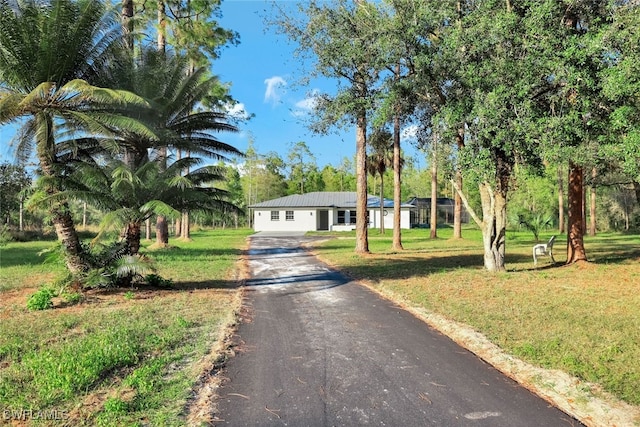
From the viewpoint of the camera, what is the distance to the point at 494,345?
520cm

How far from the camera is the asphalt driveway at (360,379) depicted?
3416 mm

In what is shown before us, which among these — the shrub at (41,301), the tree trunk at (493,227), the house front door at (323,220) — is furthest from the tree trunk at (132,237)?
the house front door at (323,220)

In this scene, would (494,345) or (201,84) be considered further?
(201,84)

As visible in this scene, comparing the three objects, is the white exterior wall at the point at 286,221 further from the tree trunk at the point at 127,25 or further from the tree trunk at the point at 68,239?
the tree trunk at the point at 68,239

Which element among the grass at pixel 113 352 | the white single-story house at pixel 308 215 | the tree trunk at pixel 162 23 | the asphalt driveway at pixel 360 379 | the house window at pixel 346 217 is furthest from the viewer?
the house window at pixel 346 217

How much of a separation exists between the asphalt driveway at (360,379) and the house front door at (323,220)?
3426 cm

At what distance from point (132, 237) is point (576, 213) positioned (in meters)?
12.2

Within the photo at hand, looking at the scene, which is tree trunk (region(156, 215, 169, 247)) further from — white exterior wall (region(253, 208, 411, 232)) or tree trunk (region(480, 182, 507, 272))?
white exterior wall (region(253, 208, 411, 232))

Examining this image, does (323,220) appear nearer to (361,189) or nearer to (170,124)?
(361,189)

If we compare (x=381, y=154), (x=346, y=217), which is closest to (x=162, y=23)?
(x=381, y=154)

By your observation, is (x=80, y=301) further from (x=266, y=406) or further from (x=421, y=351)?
(x=421, y=351)

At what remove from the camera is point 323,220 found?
41.8 meters

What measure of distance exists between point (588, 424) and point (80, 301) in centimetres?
784

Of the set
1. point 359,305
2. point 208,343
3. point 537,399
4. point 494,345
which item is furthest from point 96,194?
point 537,399
